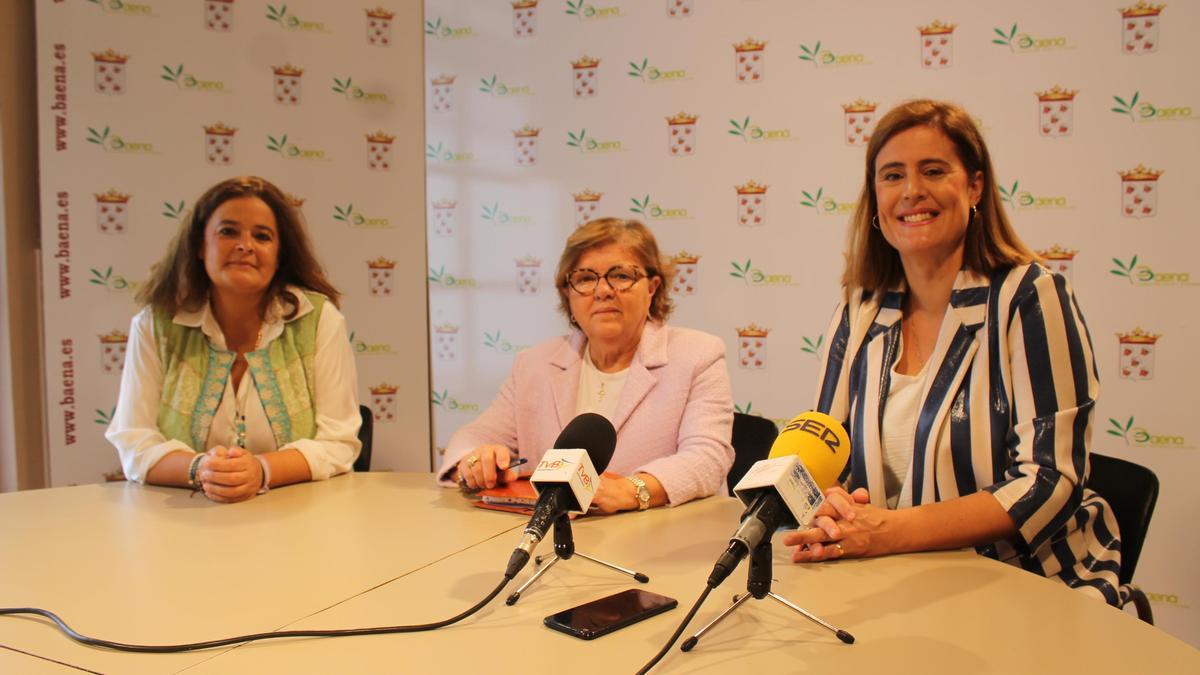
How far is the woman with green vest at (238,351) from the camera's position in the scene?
2447 mm

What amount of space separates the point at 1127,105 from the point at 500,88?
Result: 272 cm

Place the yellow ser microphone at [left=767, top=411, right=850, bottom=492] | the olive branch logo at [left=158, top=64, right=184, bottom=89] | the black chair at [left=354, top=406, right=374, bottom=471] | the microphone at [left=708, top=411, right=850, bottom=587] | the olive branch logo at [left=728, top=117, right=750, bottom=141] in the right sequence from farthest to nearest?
1. the olive branch logo at [left=728, top=117, right=750, bottom=141]
2. the olive branch logo at [left=158, top=64, right=184, bottom=89]
3. the black chair at [left=354, top=406, right=374, bottom=471]
4. the yellow ser microphone at [left=767, top=411, right=850, bottom=492]
5. the microphone at [left=708, top=411, right=850, bottom=587]

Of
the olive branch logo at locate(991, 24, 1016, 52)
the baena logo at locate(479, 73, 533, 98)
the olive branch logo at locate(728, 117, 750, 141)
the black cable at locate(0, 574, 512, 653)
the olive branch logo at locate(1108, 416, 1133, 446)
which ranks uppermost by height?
the olive branch logo at locate(991, 24, 1016, 52)

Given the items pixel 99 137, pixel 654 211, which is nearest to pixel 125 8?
pixel 99 137

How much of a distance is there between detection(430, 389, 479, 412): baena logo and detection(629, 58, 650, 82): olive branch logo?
1808mm

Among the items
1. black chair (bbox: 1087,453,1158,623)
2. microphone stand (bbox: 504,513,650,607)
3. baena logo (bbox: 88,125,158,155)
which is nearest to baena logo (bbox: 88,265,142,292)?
baena logo (bbox: 88,125,158,155)

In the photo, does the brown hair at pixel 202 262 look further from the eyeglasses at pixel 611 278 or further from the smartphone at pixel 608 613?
the smartphone at pixel 608 613

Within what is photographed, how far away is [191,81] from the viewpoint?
3506 millimetres

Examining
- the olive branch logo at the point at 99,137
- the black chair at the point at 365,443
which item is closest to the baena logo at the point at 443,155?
the olive branch logo at the point at 99,137

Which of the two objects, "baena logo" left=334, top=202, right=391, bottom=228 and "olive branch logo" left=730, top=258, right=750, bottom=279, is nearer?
"baena logo" left=334, top=202, right=391, bottom=228

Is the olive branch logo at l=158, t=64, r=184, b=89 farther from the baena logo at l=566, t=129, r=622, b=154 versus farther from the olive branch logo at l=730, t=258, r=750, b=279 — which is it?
the olive branch logo at l=730, t=258, r=750, b=279

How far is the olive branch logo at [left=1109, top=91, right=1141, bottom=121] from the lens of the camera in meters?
3.30

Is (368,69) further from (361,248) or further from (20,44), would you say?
(20,44)

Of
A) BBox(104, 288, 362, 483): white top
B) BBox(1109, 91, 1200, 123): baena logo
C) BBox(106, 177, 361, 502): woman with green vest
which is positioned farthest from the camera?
BBox(1109, 91, 1200, 123): baena logo
